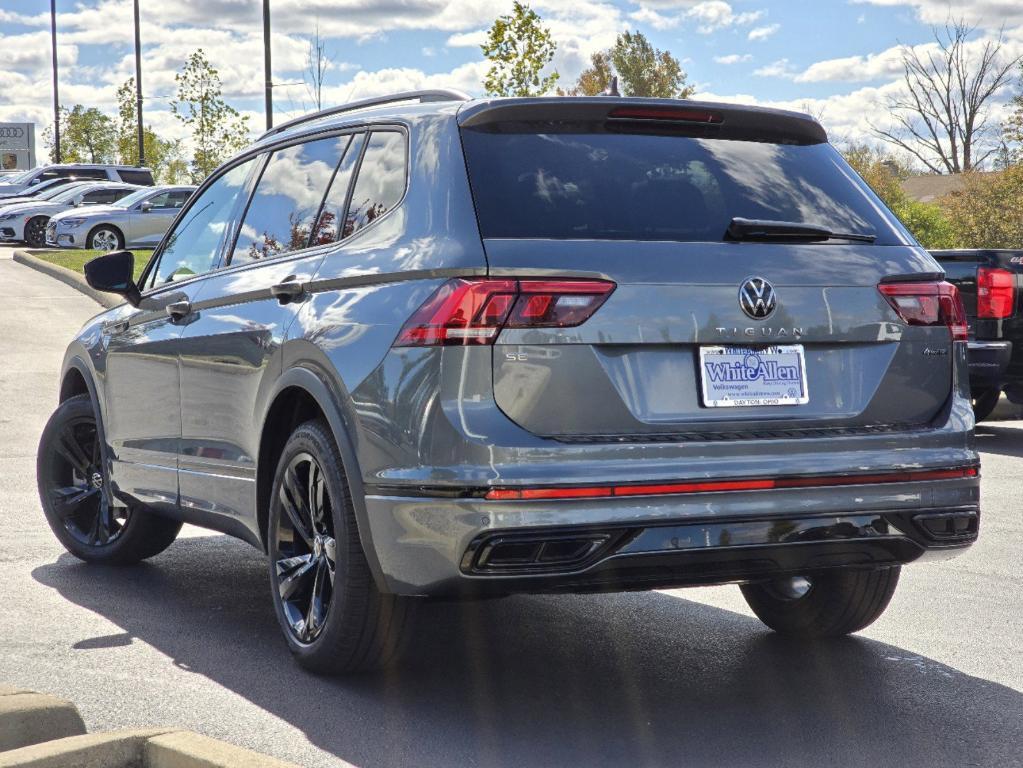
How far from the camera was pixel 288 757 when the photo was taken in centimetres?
425

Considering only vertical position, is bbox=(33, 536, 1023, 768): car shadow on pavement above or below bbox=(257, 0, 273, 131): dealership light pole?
below

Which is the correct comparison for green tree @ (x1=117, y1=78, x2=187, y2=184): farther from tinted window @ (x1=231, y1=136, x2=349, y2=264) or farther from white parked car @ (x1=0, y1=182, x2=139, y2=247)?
tinted window @ (x1=231, y1=136, x2=349, y2=264)

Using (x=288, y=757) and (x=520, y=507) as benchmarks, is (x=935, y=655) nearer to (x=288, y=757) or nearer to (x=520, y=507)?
(x=520, y=507)

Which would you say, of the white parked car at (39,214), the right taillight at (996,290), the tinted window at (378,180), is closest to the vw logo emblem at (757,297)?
the tinted window at (378,180)

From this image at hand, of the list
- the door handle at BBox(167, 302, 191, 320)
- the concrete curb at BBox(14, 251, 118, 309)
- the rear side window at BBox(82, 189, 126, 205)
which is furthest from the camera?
the rear side window at BBox(82, 189, 126, 205)

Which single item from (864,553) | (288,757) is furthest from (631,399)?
(288,757)

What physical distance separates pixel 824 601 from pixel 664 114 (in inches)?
76.7

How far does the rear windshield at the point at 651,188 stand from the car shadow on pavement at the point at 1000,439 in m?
6.72

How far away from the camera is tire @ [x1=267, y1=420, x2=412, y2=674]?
470 cm

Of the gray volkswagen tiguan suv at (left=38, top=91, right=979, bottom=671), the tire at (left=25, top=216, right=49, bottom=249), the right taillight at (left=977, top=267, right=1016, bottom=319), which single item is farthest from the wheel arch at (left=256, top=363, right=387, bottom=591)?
the tire at (left=25, top=216, right=49, bottom=249)

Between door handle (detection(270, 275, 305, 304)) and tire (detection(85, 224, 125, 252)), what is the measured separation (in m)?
27.6

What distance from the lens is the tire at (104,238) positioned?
31.8 meters

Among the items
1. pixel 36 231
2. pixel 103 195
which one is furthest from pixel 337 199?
pixel 36 231

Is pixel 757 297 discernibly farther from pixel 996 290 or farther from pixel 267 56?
pixel 267 56
